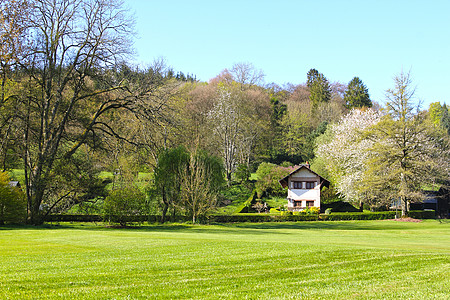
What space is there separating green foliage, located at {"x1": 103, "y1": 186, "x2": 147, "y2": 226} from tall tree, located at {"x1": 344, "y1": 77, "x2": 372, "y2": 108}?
6435 cm

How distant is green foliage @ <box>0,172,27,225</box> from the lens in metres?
24.9

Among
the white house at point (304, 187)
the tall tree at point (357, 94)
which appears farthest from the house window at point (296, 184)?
the tall tree at point (357, 94)

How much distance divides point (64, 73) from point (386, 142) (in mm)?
34444

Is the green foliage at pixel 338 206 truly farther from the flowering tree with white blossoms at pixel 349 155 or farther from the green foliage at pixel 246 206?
the green foliage at pixel 246 206

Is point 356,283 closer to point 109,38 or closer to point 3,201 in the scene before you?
Answer: point 3,201

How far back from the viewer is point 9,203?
2511 cm

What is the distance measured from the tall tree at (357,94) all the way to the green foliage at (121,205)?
211 ft

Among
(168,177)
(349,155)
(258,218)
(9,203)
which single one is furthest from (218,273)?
(349,155)

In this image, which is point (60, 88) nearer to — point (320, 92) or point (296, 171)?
point (296, 171)

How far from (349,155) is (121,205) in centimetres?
3265

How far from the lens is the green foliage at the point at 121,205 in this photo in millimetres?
30031

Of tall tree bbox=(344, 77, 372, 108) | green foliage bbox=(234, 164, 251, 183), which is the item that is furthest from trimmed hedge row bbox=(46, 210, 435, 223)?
tall tree bbox=(344, 77, 372, 108)

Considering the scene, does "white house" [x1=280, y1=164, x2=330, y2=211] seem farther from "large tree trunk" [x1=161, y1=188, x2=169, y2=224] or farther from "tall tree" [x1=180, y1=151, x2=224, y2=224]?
"large tree trunk" [x1=161, y1=188, x2=169, y2=224]

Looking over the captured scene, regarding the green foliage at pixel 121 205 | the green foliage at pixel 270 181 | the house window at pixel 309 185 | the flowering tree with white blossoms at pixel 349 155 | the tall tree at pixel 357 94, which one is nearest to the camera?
the green foliage at pixel 121 205
